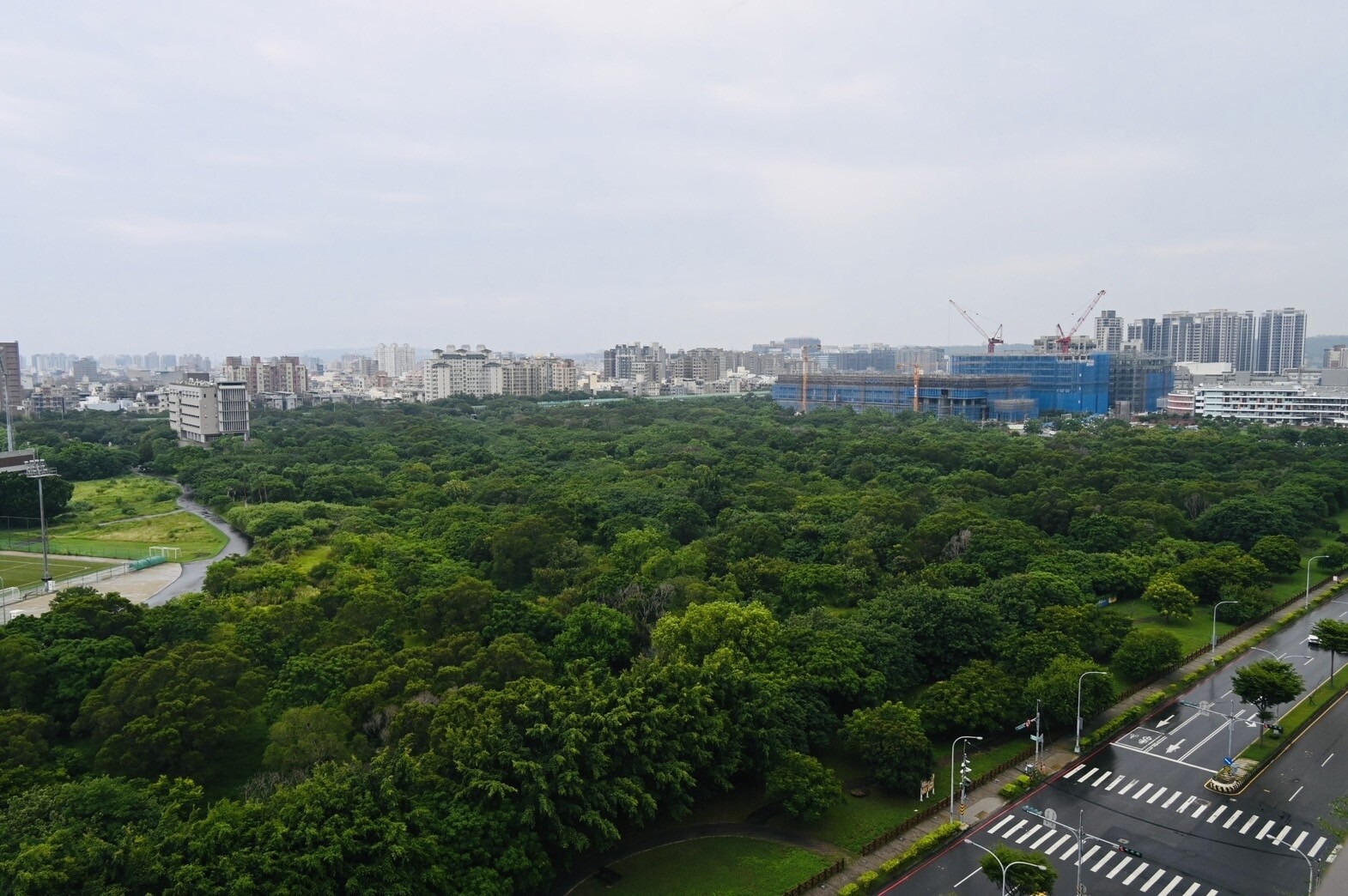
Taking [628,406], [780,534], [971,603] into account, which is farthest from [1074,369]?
[971,603]

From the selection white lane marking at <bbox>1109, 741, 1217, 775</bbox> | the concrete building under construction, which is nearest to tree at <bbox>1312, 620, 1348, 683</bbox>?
white lane marking at <bbox>1109, 741, 1217, 775</bbox>

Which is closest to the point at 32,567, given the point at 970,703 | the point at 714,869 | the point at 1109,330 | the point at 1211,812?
the point at 714,869

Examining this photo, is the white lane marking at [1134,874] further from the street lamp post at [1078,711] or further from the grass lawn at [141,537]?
the grass lawn at [141,537]

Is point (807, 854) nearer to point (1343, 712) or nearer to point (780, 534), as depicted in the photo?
point (1343, 712)

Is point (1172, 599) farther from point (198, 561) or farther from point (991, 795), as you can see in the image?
point (198, 561)

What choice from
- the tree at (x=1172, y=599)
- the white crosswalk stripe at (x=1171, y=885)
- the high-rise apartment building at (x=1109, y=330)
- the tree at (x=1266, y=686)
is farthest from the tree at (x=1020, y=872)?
the high-rise apartment building at (x=1109, y=330)

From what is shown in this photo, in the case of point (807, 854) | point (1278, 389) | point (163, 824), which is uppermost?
point (1278, 389)

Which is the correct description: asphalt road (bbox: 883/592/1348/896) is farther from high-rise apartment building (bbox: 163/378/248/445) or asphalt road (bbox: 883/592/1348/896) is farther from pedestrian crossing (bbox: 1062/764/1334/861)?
high-rise apartment building (bbox: 163/378/248/445)
